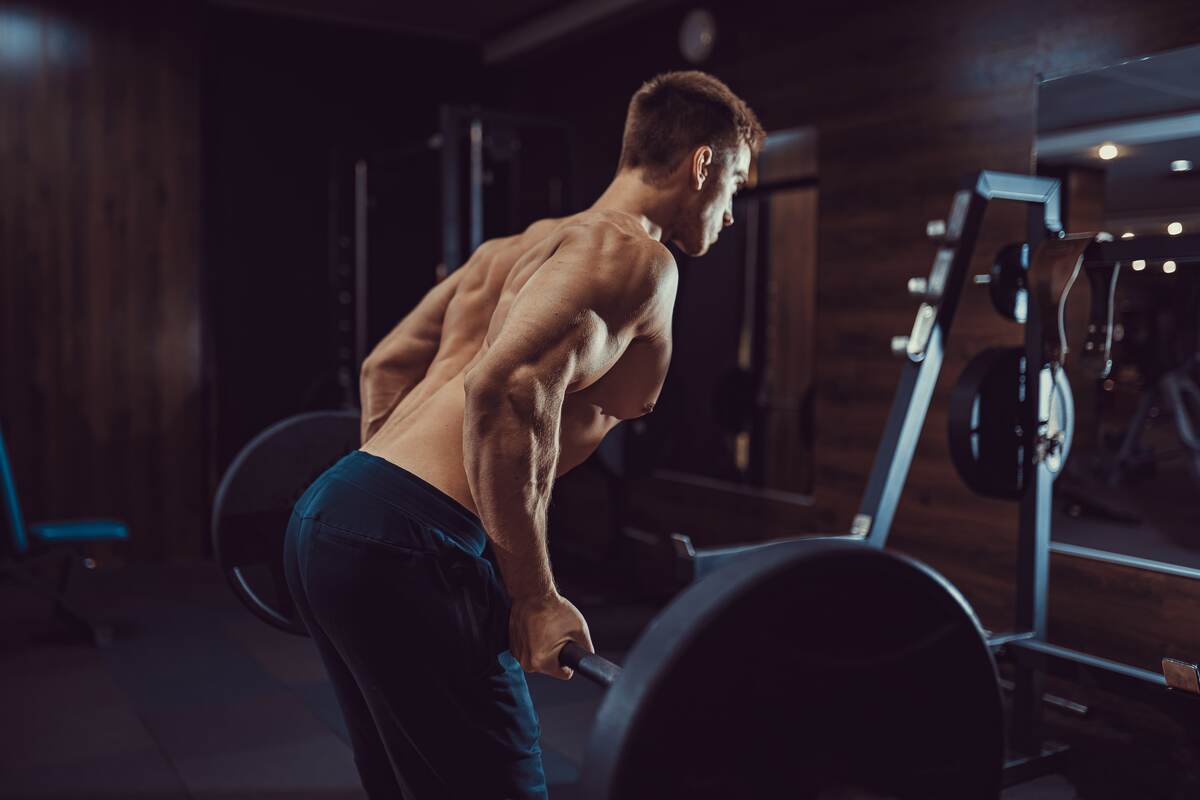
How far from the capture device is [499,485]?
1.27 meters

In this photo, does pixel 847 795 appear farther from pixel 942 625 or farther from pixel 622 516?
pixel 622 516

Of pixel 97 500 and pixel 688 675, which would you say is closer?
pixel 688 675

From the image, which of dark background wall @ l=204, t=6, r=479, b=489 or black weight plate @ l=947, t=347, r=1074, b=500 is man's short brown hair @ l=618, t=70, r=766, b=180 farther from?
dark background wall @ l=204, t=6, r=479, b=489

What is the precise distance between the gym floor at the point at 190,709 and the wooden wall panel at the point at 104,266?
2.65ft

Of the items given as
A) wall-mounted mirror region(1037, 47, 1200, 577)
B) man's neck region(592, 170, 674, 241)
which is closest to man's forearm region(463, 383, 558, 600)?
man's neck region(592, 170, 674, 241)

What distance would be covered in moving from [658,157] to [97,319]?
4.38m

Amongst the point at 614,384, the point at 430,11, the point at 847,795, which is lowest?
the point at 847,795

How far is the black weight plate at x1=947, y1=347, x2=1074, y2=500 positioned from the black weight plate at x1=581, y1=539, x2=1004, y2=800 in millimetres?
1769

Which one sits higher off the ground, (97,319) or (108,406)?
(97,319)

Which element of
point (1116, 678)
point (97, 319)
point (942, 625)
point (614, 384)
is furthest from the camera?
point (97, 319)

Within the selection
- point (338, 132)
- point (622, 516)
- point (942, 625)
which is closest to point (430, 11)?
point (338, 132)

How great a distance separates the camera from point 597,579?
4.93 meters

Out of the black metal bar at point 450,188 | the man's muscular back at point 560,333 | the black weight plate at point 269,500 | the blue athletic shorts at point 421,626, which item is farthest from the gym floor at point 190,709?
the black metal bar at point 450,188

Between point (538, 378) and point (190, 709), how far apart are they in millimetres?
2536
